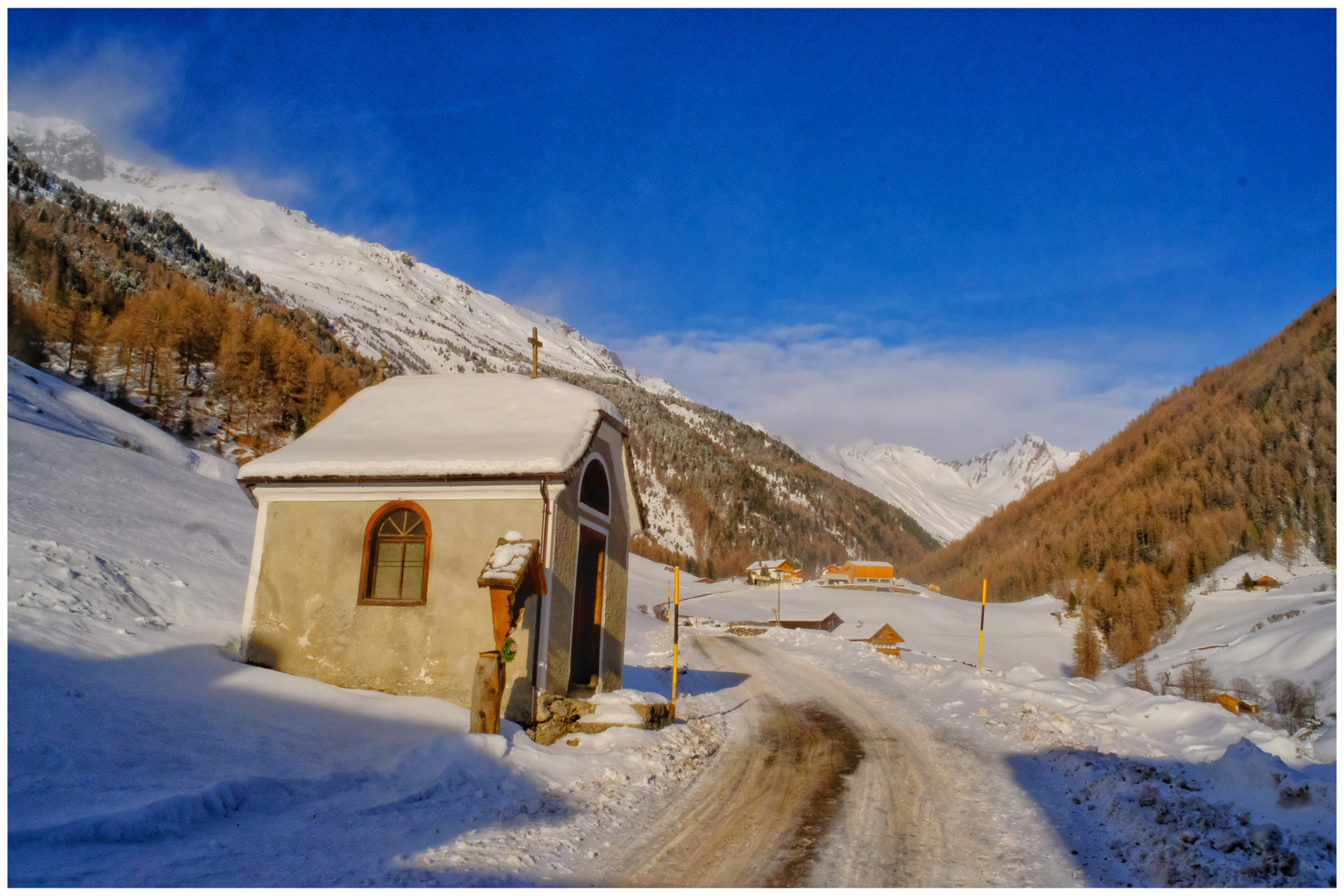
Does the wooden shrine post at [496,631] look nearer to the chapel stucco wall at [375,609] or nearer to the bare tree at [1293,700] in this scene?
the chapel stucco wall at [375,609]

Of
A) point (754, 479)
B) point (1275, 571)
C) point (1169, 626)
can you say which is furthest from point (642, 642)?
point (754, 479)

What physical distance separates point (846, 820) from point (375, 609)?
23.6 feet

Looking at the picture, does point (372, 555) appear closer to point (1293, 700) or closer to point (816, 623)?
point (1293, 700)

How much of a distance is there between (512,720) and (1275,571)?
86.6 meters

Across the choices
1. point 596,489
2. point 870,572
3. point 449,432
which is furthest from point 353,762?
point 870,572

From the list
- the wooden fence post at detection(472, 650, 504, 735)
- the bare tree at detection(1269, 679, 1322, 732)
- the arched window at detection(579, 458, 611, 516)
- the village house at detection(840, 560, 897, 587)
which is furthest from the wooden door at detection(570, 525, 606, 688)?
the village house at detection(840, 560, 897, 587)

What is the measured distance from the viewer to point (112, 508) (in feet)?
57.0

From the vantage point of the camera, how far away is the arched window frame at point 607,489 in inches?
488

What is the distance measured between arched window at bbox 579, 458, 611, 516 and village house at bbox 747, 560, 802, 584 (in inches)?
3091

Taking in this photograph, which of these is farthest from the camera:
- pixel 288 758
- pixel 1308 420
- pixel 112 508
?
pixel 1308 420

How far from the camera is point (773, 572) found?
9288 centimetres

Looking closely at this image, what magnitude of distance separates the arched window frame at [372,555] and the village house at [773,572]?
3204 inches

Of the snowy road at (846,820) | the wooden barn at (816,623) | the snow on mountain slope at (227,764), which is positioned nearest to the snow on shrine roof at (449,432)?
the snow on mountain slope at (227,764)

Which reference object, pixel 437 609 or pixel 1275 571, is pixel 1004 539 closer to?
pixel 1275 571
